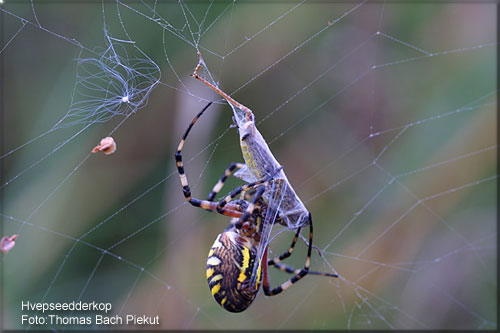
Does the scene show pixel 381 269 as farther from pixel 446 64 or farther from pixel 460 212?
pixel 446 64

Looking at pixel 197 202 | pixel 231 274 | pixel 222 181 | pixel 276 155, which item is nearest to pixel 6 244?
pixel 197 202

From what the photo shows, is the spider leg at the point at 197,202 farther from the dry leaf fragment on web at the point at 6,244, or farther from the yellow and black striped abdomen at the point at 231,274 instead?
the dry leaf fragment on web at the point at 6,244

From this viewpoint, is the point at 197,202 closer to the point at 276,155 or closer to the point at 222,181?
the point at 222,181

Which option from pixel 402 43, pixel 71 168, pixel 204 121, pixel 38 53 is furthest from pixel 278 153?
pixel 38 53

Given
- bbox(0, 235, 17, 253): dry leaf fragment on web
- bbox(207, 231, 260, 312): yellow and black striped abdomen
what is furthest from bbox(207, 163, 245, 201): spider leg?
bbox(0, 235, 17, 253): dry leaf fragment on web

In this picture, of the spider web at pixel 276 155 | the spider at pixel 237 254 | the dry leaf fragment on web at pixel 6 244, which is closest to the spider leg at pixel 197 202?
the spider at pixel 237 254
